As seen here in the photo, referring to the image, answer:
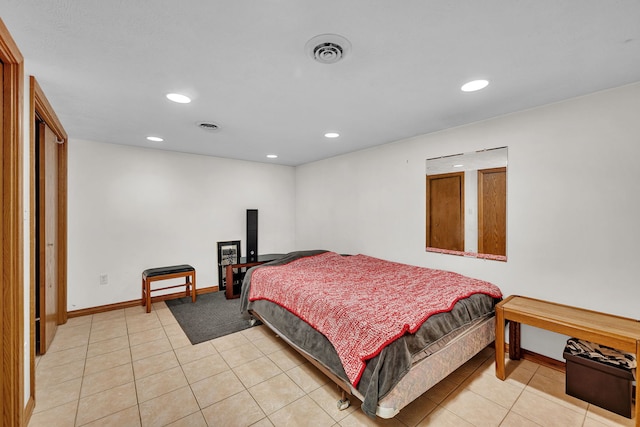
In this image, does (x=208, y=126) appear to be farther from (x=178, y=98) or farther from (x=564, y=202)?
(x=564, y=202)

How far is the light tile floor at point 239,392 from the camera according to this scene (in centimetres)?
173

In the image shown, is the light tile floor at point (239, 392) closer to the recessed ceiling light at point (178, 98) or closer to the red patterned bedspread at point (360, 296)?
the red patterned bedspread at point (360, 296)

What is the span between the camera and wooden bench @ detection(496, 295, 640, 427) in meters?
1.63

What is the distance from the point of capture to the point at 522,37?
4.43 ft

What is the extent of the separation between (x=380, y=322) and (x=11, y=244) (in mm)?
2099

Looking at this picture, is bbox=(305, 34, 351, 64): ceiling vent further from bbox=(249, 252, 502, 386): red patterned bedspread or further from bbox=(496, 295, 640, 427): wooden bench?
bbox=(496, 295, 640, 427): wooden bench

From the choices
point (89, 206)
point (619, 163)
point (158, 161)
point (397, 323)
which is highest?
point (158, 161)

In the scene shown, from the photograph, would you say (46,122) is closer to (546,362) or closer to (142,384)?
(142,384)

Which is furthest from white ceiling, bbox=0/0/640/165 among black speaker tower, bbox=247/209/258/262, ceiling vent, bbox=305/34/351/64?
black speaker tower, bbox=247/209/258/262

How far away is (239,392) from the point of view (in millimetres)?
1987

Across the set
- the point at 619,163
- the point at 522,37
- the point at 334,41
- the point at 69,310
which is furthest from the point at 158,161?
the point at 619,163

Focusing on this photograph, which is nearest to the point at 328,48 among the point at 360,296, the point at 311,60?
the point at 311,60

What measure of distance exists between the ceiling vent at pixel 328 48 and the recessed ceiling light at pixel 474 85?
98 centimetres

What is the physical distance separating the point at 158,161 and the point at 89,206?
1.02 metres
